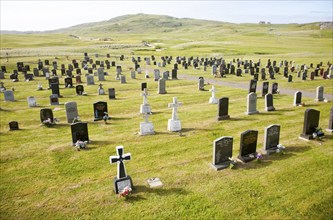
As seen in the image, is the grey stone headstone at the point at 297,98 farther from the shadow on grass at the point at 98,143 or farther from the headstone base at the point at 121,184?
the headstone base at the point at 121,184

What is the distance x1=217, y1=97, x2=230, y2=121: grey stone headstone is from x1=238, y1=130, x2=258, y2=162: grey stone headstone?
504 centimetres

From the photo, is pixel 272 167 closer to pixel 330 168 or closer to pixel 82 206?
pixel 330 168

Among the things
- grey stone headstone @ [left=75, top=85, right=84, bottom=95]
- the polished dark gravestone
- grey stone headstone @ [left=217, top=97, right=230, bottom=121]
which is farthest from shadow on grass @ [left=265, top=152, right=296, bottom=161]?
grey stone headstone @ [left=75, top=85, right=84, bottom=95]

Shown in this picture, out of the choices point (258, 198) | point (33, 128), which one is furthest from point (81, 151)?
point (258, 198)

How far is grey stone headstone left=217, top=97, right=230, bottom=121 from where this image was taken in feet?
53.1

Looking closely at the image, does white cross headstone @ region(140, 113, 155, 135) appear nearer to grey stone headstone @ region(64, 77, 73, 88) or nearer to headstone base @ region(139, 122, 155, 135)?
headstone base @ region(139, 122, 155, 135)

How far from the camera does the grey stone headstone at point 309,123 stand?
12.9 m

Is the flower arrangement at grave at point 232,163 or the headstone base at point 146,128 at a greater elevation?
the headstone base at point 146,128

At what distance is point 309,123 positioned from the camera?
42.7 feet

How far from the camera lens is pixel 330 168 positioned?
10.3 m

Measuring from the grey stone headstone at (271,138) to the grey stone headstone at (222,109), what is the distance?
4695 mm

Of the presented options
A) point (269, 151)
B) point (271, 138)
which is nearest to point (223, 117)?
point (271, 138)

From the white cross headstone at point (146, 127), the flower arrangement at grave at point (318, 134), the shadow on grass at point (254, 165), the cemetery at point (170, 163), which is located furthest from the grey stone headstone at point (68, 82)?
the flower arrangement at grave at point (318, 134)

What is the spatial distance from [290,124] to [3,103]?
71.7ft
